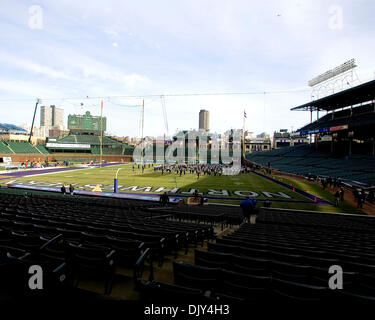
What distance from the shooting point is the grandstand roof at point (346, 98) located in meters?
43.7

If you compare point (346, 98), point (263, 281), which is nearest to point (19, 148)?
point (263, 281)

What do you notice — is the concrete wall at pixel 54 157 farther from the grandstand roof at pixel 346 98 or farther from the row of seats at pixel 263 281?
the row of seats at pixel 263 281

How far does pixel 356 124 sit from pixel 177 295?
53.2m

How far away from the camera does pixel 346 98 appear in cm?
5188

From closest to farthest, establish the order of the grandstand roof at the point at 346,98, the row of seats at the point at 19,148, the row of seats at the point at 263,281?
the row of seats at the point at 263,281 → the grandstand roof at the point at 346,98 → the row of seats at the point at 19,148

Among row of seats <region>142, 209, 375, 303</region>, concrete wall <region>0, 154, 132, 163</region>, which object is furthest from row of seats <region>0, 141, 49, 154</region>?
row of seats <region>142, 209, 375, 303</region>

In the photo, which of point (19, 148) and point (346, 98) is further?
point (19, 148)

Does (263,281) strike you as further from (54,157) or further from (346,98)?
(54,157)

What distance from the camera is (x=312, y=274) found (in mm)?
3400

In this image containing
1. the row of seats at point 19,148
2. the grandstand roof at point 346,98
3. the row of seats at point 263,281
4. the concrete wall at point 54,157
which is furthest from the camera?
the row of seats at point 19,148

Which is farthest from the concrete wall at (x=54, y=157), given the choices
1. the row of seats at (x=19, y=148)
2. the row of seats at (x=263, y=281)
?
the row of seats at (x=263, y=281)

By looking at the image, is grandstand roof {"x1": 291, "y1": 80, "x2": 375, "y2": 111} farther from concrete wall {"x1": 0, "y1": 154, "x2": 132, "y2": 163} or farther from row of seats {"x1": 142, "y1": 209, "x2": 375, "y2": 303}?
concrete wall {"x1": 0, "y1": 154, "x2": 132, "y2": 163}

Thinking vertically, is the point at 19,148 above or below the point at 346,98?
below
